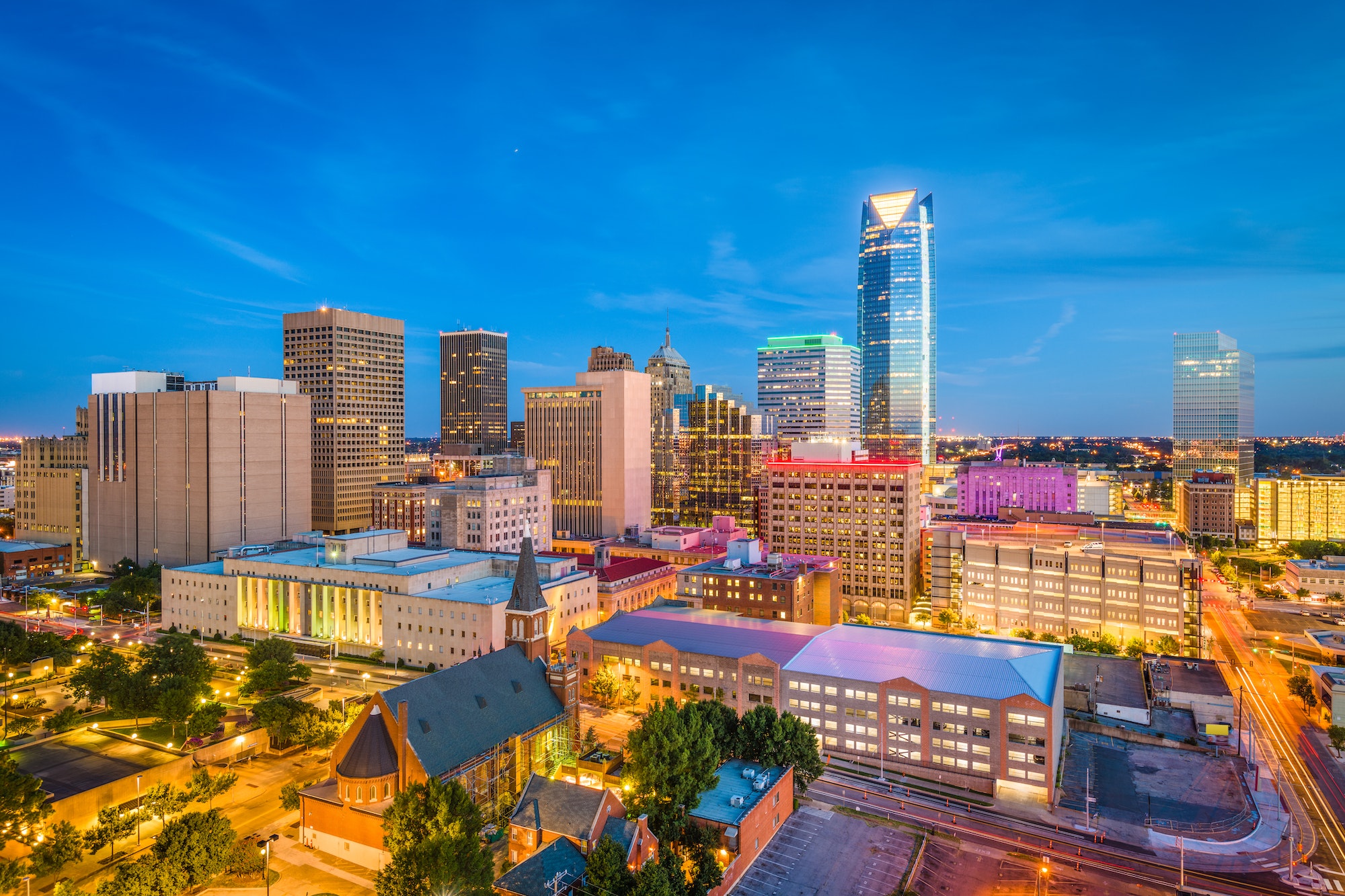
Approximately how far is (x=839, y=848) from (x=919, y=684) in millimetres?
23658

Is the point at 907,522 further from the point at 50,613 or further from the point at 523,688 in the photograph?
the point at 50,613

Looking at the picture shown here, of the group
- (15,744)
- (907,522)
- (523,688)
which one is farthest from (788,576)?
(15,744)

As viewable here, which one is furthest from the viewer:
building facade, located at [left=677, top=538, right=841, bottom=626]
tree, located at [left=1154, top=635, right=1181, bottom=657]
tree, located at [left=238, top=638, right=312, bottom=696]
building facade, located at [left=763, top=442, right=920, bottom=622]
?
building facade, located at [left=763, top=442, right=920, bottom=622]

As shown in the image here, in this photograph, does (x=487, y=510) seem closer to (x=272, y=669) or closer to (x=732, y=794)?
(x=272, y=669)

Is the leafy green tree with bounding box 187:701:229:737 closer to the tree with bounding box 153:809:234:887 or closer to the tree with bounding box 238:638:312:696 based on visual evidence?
the tree with bounding box 238:638:312:696

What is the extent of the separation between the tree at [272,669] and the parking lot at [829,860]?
69717 mm

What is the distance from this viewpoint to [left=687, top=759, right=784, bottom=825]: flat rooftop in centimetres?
6494

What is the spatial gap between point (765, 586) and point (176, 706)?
89.1m

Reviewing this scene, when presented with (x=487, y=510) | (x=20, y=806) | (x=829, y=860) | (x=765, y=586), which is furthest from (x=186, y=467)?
(x=829, y=860)

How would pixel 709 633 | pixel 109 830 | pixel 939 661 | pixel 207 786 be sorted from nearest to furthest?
pixel 109 830 < pixel 207 786 < pixel 939 661 < pixel 709 633

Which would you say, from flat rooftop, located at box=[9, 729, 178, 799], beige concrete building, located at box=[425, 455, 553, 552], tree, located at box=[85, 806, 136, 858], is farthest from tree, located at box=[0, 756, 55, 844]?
beige concrete building, located at box=[425, 455, 553, 552]

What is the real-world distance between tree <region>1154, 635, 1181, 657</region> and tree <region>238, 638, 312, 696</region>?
5595 inches

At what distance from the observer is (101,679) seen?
93562 millimetres

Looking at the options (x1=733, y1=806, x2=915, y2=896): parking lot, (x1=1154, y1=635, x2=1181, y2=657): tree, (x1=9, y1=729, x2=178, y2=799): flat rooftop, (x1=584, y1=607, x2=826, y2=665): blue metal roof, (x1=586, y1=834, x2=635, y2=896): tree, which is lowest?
(x1=733, y1=806, x2=915, y2=896): parking lot
